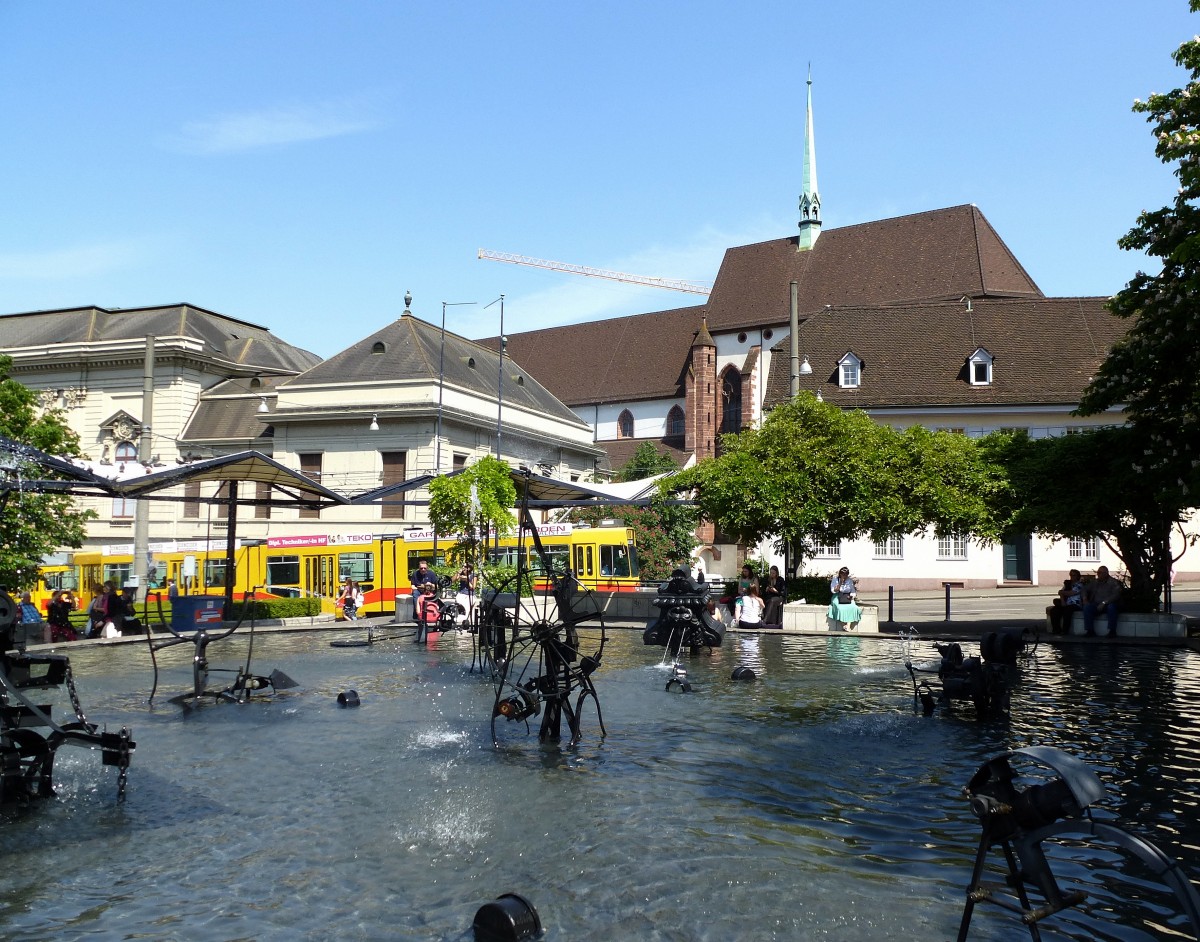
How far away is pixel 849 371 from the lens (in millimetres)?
51938

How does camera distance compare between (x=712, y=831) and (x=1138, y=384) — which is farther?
(x=1138, y=384)

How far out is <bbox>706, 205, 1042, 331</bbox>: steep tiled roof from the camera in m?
64.4

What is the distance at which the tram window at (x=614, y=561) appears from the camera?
35.3 m

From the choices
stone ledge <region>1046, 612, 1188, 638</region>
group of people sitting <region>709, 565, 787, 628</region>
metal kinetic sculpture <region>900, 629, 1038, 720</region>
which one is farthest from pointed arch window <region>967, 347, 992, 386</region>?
metal kinetic sculpture <region>900, 629, 1038, 720</region>

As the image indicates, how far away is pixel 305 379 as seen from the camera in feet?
181

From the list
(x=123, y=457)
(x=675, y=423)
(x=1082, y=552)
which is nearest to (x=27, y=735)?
(x=1082, y=552)

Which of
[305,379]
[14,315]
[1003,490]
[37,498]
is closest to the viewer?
[1003,490]

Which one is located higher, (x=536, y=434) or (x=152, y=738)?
(x=536, y=434)

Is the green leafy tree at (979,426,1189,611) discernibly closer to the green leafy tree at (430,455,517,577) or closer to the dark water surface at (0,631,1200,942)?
the dark water surface at (0,631,1200,942)

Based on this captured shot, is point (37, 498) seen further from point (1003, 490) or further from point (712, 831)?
point (712, 831)

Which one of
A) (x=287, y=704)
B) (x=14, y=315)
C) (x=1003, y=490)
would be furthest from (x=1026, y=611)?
(x=14, y=315)

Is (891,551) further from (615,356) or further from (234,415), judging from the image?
(615,356)

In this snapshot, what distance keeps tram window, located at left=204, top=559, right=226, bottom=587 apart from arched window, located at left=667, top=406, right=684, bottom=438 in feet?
A: 148

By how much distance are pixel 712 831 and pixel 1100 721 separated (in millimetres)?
6153
